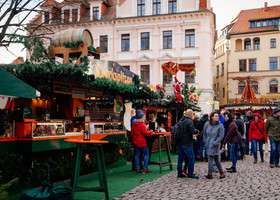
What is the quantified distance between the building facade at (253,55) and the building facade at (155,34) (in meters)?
14.7

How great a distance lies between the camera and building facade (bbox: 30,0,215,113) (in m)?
32.4

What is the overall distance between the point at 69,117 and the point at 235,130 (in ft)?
18.6

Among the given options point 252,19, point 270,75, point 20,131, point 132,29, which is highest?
point 252,19

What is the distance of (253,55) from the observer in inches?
1906

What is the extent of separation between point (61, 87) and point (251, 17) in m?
46.3

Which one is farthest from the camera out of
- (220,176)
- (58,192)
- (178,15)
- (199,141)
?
(178,15)

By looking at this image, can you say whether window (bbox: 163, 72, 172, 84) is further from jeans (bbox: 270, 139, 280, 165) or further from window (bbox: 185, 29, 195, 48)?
jeans (bbox: 270, 139, 280, 165)

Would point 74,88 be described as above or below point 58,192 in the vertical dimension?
above

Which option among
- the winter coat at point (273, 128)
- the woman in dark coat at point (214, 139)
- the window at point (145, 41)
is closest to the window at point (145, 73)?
the window at point (145, 41)

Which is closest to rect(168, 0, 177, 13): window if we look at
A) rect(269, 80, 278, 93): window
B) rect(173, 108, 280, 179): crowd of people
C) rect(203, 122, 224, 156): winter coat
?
rect(269, 80, 278, 93): window

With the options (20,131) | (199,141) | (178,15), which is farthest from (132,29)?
(20,131)

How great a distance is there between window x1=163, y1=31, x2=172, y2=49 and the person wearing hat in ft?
75.3

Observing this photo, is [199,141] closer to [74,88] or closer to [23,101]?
[74,88]

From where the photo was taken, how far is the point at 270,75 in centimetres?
4731
